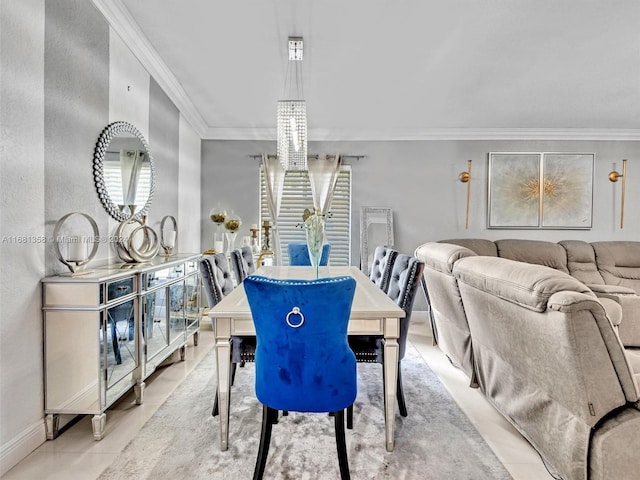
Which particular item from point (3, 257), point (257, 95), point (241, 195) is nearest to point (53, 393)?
point (3, 257)

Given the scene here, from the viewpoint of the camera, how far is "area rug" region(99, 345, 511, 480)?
1665 mm

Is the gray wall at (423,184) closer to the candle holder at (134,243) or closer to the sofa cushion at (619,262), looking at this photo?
the sofa cushion at (619,262)

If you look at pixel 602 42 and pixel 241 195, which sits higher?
pixel 602 42

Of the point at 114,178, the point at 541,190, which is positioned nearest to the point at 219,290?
the point at 114,178

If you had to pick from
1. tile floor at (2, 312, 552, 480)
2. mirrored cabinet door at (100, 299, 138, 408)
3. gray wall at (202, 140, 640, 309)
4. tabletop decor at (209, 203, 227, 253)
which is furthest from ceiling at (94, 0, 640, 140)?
tile floor at (2, 312, 552, 480)

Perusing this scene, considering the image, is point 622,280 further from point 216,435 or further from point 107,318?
point 107,318

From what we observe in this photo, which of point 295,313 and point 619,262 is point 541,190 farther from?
point 295,313

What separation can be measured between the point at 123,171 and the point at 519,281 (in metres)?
2.61

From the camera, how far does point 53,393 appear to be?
1.86 meters

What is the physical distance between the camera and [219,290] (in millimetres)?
2143

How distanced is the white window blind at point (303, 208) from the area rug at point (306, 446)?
2.58m

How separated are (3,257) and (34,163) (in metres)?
0.49

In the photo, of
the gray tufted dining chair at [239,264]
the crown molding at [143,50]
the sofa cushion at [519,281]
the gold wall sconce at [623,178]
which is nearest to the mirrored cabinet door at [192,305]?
the gray tufted dining chair at [239,264]

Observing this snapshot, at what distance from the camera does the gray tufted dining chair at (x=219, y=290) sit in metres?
1.95
